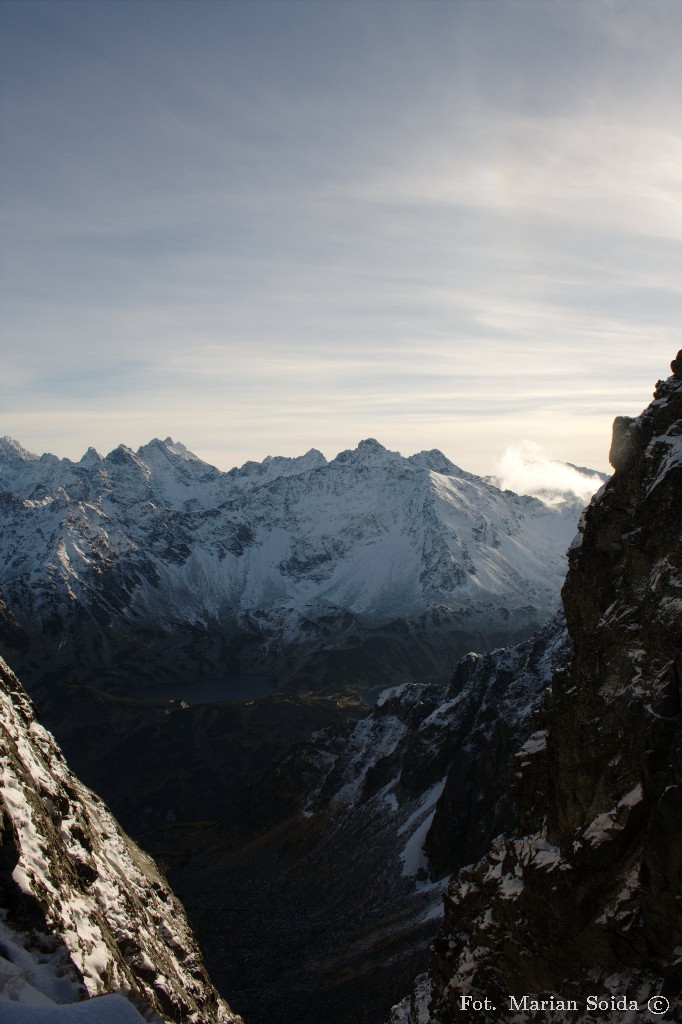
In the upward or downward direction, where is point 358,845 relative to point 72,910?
downward

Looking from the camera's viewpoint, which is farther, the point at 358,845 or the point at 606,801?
the point at 358,845

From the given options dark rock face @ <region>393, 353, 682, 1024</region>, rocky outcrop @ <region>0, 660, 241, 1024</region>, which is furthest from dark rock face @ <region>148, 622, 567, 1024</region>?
dark rock face @ <region>393, 353, 682, 1024</region>

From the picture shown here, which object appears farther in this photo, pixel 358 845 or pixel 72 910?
pixel 358 845

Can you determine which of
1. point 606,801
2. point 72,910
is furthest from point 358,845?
point 606,801

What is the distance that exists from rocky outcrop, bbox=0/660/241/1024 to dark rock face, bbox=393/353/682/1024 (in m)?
14.0

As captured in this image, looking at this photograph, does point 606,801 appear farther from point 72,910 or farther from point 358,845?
point 358,845

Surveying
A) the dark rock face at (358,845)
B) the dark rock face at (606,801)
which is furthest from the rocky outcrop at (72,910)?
the dark rock face at (358,845)

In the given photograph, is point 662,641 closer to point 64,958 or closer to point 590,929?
point 590,929

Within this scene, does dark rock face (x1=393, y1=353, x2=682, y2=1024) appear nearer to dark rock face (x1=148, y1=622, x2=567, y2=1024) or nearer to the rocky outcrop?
the rocky outcrop

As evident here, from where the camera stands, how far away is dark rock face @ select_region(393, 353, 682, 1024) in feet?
90.8

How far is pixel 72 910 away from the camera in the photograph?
30.9 meters

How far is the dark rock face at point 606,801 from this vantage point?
2769cm

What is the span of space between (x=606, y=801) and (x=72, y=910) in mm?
21066

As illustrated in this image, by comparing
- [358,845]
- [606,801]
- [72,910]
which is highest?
[606,801]
